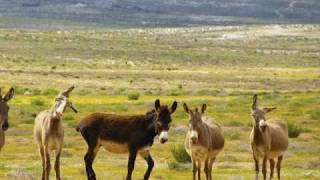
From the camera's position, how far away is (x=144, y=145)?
19.7 m

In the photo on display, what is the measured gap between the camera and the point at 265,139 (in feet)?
73.2

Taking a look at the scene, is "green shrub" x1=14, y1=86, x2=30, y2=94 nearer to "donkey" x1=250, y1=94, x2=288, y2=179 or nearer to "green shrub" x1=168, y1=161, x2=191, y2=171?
"green shrub" x1=168, y1=161, x2=191, y2=171

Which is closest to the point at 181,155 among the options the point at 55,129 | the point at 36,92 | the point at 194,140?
the point at 194,140

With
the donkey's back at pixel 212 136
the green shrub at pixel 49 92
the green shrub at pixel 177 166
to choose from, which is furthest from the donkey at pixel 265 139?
the green shrub at pixel 49 92

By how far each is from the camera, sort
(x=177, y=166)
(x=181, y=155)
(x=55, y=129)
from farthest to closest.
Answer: (x=181, y=155) → (x=177, y=166) → (x=55, y=129)

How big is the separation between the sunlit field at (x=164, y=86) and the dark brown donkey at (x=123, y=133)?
16.1ft

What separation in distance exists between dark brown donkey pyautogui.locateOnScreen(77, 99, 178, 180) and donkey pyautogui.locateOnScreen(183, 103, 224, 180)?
1.28 m

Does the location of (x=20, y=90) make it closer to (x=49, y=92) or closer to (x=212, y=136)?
(x=49, y=92)

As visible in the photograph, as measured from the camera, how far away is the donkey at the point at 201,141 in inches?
818

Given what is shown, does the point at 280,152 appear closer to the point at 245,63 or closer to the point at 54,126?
the point at 54,126

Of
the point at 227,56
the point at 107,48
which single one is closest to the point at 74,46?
the point at 107,48

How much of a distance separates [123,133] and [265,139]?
413 cm

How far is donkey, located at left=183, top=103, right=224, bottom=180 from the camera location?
20.8m

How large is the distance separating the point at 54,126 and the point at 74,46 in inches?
4875
